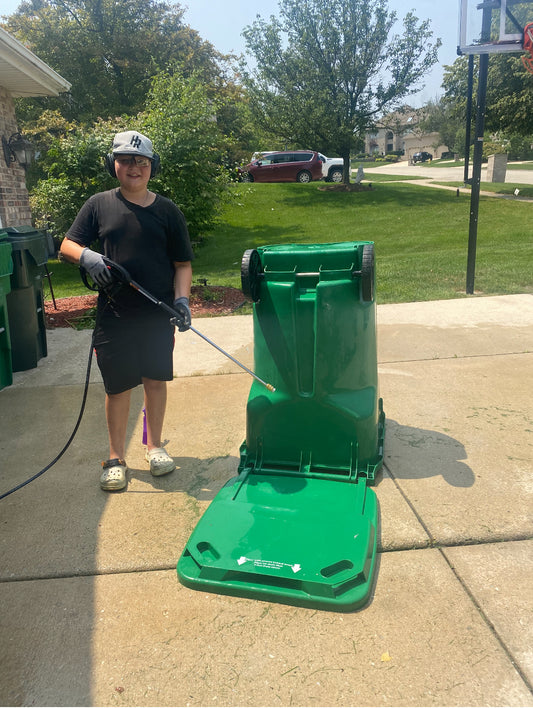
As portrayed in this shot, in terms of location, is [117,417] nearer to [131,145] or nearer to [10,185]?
[131,145]

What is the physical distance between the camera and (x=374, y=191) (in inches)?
843

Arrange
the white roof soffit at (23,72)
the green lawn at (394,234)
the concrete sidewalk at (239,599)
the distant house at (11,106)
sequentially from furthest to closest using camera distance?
1. the green lawn at (394,234)
2. the distant house at (11,106)
3. the white roof soffit at (23,72)
4. the concrete sidewalk at (239,599)

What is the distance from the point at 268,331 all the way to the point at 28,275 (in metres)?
3.10

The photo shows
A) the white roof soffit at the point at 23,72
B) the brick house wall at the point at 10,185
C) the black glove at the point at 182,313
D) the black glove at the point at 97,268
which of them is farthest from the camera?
the brick house wall at the point at 10,185

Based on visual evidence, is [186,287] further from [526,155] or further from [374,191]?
[526,155]

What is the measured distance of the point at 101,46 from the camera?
20.5 metres

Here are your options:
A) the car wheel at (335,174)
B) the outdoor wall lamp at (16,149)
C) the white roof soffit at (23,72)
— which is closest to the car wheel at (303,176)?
the car wheel at (335,174)

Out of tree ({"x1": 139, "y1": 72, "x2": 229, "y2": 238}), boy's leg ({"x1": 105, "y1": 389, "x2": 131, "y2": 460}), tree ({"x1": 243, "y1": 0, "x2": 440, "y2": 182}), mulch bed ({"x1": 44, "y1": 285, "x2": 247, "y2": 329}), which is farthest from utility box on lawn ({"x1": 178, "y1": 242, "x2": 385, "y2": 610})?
tree ({"x1": 243, "y1": 0, "x2": 440, "y2": 182})

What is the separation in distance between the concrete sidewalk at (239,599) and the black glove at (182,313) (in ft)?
2.91

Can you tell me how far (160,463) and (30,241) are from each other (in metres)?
2.85

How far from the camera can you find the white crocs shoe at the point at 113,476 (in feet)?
9.82

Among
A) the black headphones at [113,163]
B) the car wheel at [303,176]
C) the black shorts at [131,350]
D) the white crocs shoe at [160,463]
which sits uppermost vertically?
the car wheel at [303,176]

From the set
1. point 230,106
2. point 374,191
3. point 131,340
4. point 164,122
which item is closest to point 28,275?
point 131,340

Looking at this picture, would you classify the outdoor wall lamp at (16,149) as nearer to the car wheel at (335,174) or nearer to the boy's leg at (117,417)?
the boy's leg at (117,417)
